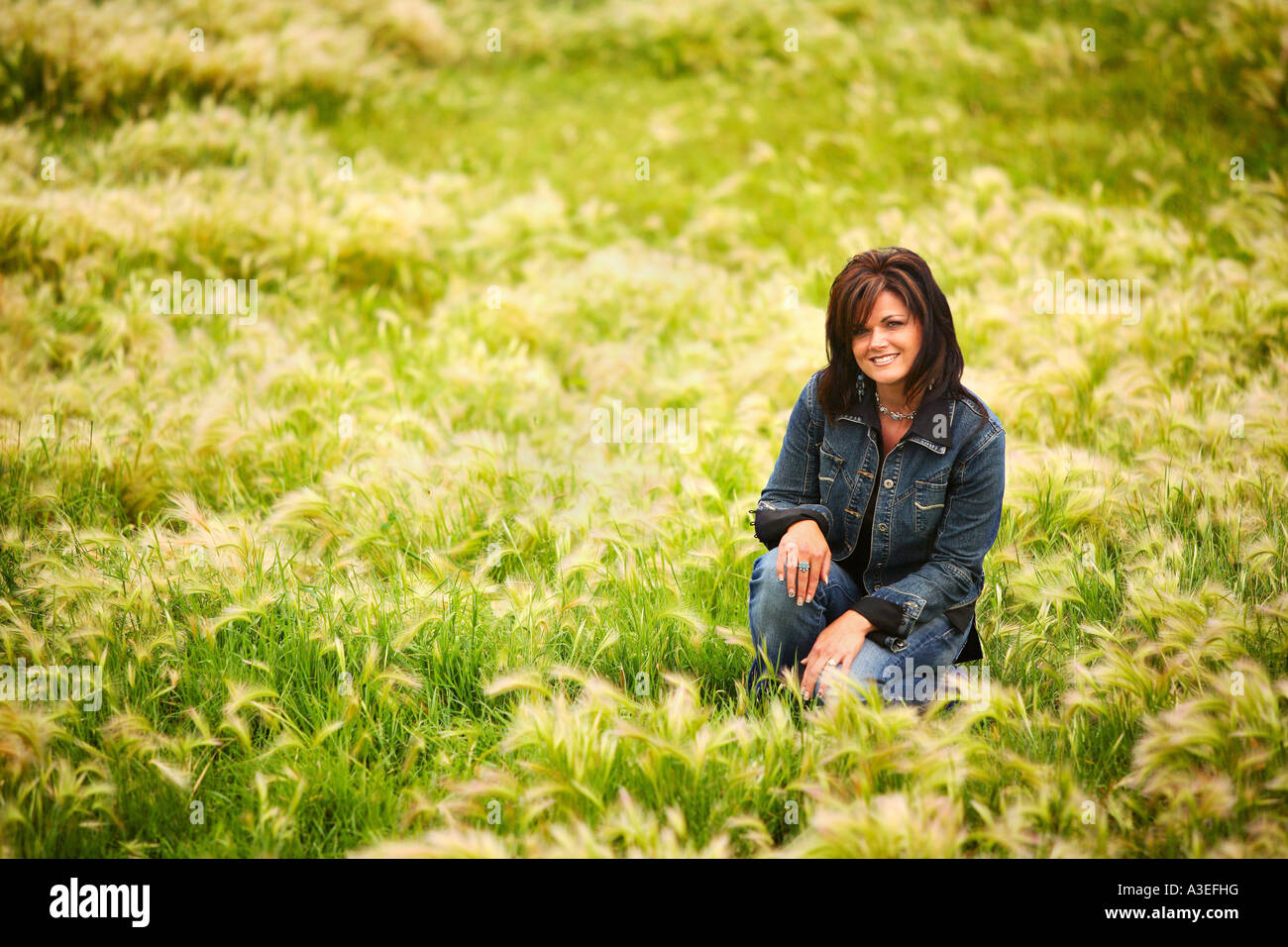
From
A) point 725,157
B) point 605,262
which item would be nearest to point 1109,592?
point 605,262

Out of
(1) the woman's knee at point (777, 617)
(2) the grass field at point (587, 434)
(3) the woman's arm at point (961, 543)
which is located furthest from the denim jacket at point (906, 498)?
(2) the grass field at point (587, 434)

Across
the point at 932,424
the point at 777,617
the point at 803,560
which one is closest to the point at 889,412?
the point at 932,424

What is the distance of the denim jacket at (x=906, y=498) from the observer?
9.02 ft

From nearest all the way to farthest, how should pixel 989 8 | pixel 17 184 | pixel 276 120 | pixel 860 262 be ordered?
pixel 860 262 → pixel 17 184 → pixel 276 120 → pixel 989 8

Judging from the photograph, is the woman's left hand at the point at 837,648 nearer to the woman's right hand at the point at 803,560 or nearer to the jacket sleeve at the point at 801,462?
the woman's right hand at the point at 803,560

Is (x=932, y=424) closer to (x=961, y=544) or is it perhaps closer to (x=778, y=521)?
(x=961, y=544)

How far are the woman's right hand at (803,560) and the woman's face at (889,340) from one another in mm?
543

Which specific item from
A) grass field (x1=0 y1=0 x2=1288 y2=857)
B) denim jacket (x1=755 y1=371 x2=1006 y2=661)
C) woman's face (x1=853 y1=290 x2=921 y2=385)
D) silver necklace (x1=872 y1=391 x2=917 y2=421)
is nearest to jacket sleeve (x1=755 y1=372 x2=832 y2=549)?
denim jacket (x1=755 y1=371 x2=1006 y2=661)

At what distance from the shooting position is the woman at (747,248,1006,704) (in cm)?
271

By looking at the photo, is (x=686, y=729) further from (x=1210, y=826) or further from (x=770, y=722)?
(x=1210, y=826)

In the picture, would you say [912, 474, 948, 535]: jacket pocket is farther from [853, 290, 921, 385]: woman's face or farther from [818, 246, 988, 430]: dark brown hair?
[853, 290, 921, 385]: woman's face

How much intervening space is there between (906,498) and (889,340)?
0.52 m

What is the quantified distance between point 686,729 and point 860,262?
1.50 meters

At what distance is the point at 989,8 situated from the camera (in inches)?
419
